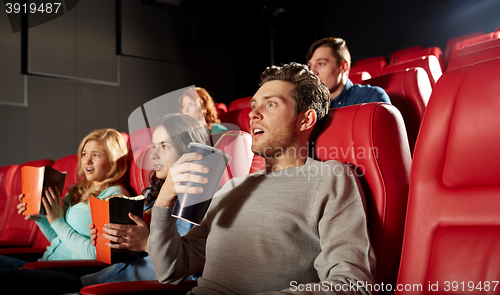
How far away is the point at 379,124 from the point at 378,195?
0.39 ft

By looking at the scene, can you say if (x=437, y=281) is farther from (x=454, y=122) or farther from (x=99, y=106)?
(x=99, y=106)

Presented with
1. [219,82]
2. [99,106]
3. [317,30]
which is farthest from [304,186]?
[317,30]

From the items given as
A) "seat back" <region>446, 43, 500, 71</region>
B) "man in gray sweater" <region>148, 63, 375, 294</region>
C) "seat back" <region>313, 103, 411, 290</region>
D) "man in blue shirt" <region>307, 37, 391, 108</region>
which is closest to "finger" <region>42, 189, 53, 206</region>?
"man in gray sweater" <region>148, 63, 375, 294</region>

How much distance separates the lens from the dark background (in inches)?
104

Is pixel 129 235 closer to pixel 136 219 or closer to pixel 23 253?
pixel 136 219

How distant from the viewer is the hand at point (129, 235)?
718 mm

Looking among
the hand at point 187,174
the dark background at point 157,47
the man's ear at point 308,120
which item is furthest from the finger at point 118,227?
the dark background at point 157,47

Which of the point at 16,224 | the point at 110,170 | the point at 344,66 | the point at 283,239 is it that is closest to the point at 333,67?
the point at 344,66

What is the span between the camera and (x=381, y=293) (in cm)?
60

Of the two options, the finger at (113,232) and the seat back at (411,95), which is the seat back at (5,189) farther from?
the seat back at (411,95)

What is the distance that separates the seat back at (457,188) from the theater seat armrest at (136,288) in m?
0.39

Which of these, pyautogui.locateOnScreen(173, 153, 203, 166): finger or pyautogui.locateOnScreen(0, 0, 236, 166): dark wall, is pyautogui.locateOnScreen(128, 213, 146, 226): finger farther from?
pyautogui.locateOnScreen(0, 0, 236, 166): dark wall

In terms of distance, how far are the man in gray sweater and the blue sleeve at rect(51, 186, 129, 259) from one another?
0.45m

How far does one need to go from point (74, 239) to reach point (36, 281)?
273mm
